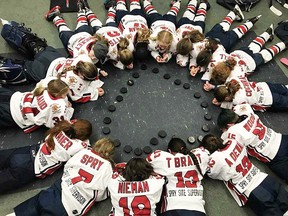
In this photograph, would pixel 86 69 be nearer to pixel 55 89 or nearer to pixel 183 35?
pixel 55 89

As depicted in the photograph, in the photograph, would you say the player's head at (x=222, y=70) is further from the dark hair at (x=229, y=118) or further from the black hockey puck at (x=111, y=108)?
the black hockey puck at (x=111, y=108)

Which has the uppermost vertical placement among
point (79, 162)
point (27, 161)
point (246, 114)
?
point (246, 114)

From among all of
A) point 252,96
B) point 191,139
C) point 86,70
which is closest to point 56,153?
point 86,70

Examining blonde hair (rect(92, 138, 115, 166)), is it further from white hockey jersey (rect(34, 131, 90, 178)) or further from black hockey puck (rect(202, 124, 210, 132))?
black hockey puck (rect(202, 124, 210, 132))

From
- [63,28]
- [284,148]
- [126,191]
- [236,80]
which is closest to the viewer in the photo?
[126,191]

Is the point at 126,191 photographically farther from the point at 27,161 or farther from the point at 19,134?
the point at 19,134

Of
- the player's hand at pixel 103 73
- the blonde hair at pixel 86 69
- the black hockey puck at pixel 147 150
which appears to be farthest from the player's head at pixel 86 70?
the black hockey puck at pixel 147 150

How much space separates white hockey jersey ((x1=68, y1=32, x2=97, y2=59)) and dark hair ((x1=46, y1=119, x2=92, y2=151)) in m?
0.81

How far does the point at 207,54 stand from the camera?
2.85 meters

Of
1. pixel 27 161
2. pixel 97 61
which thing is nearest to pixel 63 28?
pixel 97 61

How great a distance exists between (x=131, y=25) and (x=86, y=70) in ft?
2.76

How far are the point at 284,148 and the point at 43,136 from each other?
2.07 metres

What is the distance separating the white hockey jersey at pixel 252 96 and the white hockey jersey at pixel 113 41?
A: 1121 mm

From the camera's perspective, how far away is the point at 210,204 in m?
2.35
